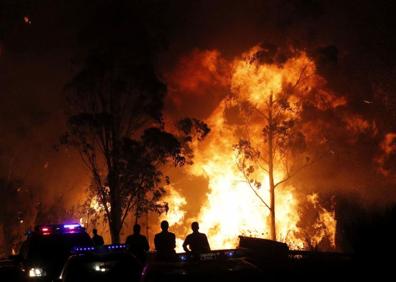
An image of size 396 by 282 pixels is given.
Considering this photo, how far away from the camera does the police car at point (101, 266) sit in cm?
1009

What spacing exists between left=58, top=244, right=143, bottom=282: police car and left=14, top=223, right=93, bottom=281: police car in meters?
4.99

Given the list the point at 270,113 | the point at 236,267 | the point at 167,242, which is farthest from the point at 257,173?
the point at 236,267

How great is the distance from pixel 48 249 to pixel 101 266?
621 cm

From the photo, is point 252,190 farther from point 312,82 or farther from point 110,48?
point 110,48

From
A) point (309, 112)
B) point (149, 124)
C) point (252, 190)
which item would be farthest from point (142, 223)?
point (309, 112)

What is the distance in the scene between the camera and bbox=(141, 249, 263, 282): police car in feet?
23.2

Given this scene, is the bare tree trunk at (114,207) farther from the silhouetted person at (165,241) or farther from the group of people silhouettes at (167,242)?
the silhouetted person at (165,241)

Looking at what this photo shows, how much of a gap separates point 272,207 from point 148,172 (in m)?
6.05

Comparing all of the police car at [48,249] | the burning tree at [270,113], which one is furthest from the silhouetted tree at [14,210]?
the police car at [48,249]

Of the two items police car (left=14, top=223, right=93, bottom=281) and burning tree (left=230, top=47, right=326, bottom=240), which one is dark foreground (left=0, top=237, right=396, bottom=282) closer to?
police car (left=14, top=223, right=93, bottom=281)

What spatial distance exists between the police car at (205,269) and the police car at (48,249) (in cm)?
840

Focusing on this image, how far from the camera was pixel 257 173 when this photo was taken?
96.3 ft

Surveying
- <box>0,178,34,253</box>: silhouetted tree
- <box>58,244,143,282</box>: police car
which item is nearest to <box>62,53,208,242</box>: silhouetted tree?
<box>0,178,34,253</box>: silhouetted tree

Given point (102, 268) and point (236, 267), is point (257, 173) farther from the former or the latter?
point (236, 267)
